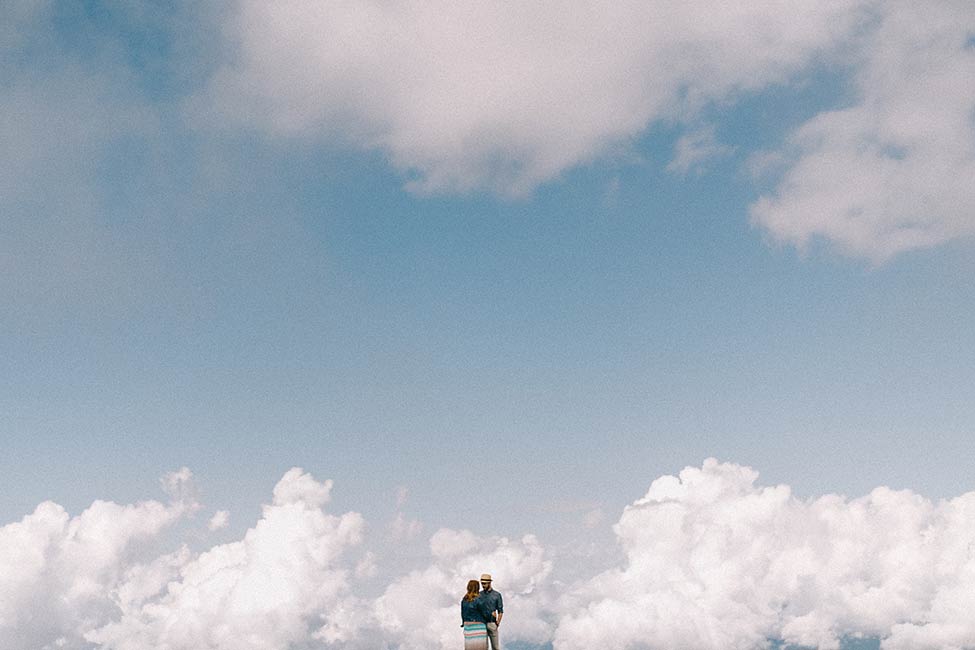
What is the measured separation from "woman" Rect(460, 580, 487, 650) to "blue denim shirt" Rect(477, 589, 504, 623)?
0.54 ft

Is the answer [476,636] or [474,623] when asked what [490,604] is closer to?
[474,623]

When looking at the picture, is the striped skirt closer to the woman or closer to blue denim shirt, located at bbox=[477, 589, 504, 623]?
the woman

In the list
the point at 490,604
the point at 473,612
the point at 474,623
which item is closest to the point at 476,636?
the point at 474,623

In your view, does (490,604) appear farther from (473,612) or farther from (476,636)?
(476,636)

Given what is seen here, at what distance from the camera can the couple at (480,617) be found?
2400 centimetres

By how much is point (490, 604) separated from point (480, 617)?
0.56 m

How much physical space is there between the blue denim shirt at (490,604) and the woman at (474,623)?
16 cm

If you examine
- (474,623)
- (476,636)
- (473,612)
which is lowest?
(476,636)

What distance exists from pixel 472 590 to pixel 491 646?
7.42 ft

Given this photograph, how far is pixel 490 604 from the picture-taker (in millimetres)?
24062

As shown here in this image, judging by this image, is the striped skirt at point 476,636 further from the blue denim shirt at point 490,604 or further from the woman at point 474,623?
the blue denim shirt at point 490,604

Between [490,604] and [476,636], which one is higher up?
[490,604]

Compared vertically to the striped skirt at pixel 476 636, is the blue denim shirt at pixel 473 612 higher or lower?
higher

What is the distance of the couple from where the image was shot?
24000mm
